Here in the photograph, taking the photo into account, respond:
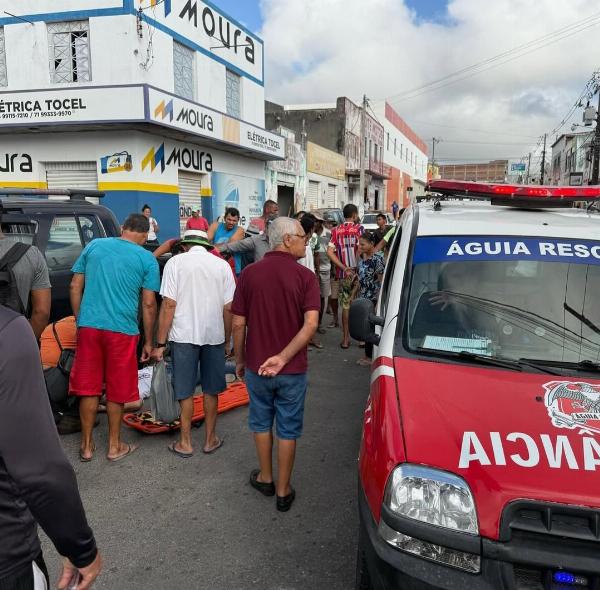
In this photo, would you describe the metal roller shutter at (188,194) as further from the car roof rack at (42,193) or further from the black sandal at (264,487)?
the black sandal at (264,487)

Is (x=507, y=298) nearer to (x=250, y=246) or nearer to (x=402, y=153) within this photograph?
(x=250, y=246)

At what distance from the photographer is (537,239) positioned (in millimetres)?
2980

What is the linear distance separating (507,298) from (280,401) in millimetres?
1536

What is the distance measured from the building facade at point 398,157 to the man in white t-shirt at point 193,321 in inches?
1407

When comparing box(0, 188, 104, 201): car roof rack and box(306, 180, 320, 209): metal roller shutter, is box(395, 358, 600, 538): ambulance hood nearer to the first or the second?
box(0, 188, 104, 201): car roof rack

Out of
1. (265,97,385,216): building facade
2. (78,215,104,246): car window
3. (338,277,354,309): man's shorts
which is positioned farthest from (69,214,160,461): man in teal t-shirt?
(265,97,385,216): building facade

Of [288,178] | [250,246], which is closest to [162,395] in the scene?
[250,246]

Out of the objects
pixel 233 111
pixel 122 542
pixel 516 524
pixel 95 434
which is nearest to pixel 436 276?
pixel 516 524

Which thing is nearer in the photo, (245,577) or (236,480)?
(245,577)

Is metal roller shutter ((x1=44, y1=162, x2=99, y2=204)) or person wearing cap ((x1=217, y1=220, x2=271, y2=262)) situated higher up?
metal roller shutter ((x1=44, y1=162, x2=99, y2=204))

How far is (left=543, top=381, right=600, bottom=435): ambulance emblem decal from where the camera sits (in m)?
2.07

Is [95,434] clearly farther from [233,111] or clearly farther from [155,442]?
[233,111]

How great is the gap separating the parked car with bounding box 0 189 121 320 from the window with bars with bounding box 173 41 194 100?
10965 mm

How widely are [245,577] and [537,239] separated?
8.03 feet
